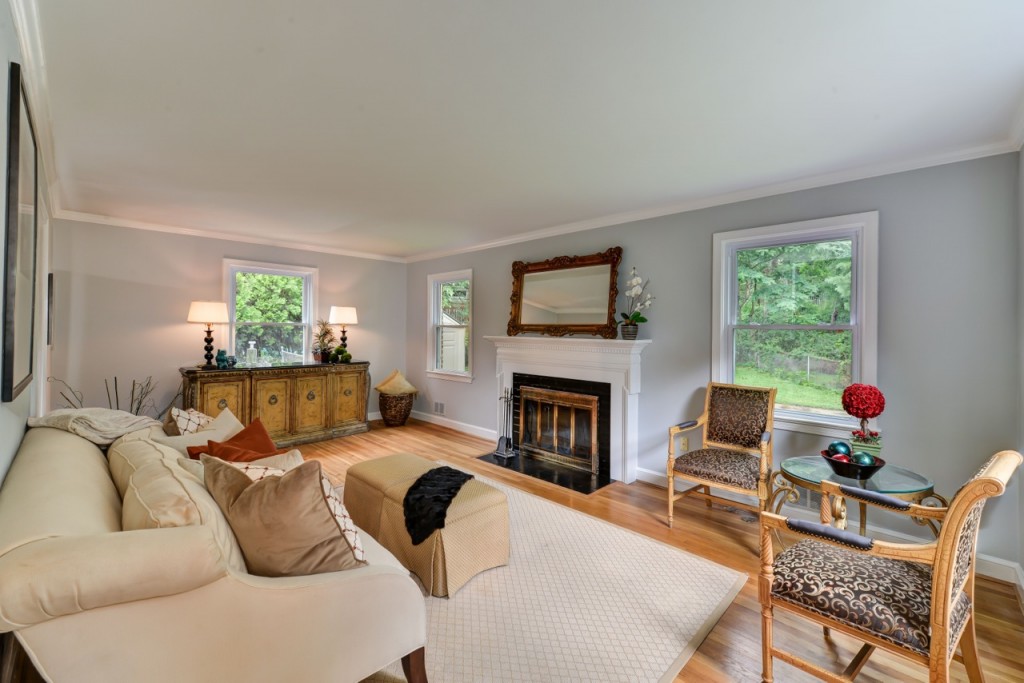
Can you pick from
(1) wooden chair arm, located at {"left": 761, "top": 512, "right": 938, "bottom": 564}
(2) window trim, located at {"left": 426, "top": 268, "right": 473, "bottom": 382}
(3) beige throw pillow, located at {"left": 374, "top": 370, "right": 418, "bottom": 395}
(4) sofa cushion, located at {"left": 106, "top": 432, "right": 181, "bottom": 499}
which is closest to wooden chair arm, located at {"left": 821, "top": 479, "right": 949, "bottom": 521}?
(1) wooden chair arm, located at {"left": 761, "top": 512, "right": 938, "bottom": 564}

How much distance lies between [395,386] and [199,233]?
2.85m

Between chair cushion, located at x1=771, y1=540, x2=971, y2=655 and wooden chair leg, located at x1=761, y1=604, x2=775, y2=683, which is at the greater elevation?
chair cushion, located at x1=771, y1=540, x2=971, y2=655

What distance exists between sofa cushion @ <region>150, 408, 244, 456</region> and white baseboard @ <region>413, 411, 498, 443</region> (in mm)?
3041

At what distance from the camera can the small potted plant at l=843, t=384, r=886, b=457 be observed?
251 centimetres

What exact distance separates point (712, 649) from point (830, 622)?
58cm

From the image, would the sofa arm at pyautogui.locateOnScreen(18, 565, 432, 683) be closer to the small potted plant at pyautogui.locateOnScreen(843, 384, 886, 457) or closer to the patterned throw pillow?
the patterned throw pillow

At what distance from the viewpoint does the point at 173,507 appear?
1.17m

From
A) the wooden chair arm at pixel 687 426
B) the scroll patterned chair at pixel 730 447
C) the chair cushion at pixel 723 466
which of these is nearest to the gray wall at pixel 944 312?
the scroll patterned chair at pixel 730 447

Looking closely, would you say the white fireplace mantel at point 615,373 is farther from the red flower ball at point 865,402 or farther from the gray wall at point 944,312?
the red flower ball at point 865,402

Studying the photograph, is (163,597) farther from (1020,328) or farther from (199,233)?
(199,233)

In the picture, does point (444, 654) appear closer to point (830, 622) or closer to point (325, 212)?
point (830, 622)

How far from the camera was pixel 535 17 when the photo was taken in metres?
1.55

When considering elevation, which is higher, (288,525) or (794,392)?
(794,392)

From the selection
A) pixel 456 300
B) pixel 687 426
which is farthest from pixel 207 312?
pixel 687 426
